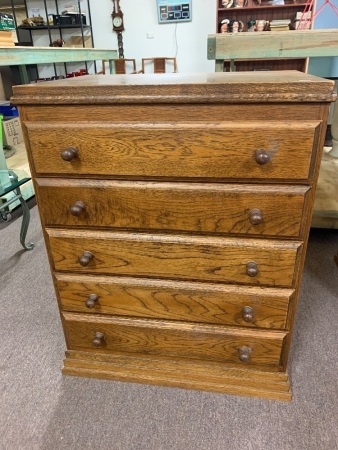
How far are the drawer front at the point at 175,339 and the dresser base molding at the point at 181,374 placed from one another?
32mm

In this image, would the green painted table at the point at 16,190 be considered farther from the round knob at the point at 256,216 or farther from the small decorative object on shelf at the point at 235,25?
the small decorative object on shelf at the point at 235,25

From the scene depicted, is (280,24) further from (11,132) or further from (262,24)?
(11,132)

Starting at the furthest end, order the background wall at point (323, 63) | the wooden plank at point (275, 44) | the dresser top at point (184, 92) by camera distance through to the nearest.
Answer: the background wall at point (323, 63) → the wooden plank at point (275, 44) → the dresser top at point (184, 92)

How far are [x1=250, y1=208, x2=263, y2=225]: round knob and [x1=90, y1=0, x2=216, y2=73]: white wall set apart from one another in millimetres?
4800

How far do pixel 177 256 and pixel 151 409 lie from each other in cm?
49

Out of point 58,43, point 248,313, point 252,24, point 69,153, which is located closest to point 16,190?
point 69,153

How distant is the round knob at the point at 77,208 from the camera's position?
867mm

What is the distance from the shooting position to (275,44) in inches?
54.1

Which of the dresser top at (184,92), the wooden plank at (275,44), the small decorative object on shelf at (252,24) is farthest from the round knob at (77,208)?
the small decorative object on shelf at (252,24)

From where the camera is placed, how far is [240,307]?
0.96m

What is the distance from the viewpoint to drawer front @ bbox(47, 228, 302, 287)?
87cm

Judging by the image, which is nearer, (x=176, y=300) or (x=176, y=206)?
(x=176, y=206)

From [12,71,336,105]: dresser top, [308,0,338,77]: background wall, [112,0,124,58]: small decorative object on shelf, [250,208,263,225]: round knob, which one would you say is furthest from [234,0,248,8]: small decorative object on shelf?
[250,208,263,225]: round knob

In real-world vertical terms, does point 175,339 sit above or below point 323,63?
below
